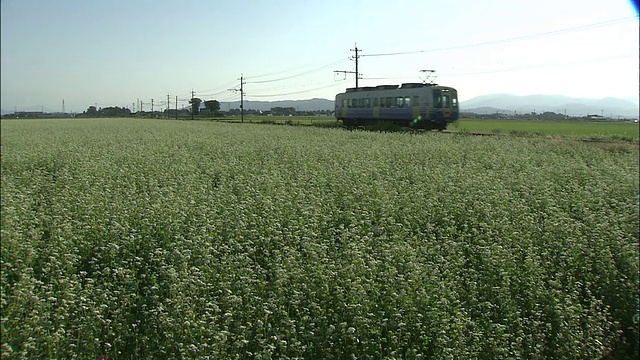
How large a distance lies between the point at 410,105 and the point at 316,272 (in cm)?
2614

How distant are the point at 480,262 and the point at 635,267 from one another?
1.74 meters

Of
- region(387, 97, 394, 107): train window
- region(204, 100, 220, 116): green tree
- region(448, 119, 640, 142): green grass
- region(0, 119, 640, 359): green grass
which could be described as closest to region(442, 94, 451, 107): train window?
region(448, 119, 640, 142): green grass

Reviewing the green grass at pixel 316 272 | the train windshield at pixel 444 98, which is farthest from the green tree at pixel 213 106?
the green grass at pixel 316 272

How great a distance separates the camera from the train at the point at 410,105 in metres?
27.9

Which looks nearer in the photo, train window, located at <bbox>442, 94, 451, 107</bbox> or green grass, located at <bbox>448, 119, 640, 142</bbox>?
green grass, located at <bbox>448, 119, 640, 142</bbox>

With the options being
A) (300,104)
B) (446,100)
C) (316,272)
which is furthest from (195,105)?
(316,272)

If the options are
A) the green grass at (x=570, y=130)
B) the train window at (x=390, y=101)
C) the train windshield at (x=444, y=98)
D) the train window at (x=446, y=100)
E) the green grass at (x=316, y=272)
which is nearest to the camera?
the green grass at (x=316, y=272)

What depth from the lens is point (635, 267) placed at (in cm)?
531

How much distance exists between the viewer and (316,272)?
4141 millimetres

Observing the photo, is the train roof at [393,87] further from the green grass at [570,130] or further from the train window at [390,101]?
the green grass at [570,130]

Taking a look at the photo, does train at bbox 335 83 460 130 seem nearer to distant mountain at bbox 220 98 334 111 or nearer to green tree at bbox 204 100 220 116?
distant mountain at bbox 220 98 334 111

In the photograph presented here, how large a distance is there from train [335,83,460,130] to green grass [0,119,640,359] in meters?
19.0

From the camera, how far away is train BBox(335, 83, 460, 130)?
91.6 feet

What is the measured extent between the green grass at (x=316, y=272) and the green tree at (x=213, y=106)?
81008mm
